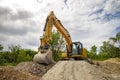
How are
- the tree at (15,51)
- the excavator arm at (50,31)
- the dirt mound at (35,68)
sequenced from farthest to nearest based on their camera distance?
the tree at (15,51) → the excavator arm at (50,31) → the dirt mound at (35,68)

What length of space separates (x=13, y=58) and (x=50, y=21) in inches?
1095

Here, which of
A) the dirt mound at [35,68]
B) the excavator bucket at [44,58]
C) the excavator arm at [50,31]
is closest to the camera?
the dirt mound at [35,68]

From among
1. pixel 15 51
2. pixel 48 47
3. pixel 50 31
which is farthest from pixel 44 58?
pixel 15 51

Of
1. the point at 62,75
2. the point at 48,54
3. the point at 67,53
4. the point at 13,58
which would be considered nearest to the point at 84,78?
the point at 62,75

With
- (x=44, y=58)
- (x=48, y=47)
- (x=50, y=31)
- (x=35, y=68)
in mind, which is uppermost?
(x=50, y=31)

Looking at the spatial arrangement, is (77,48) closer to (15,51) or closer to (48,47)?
(48,47)

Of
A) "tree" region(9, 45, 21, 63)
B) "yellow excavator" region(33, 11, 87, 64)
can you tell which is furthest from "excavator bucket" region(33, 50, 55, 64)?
"tree" region(9, 45, 21, 63)

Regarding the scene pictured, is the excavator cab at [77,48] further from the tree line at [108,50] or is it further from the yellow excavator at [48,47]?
the tree line at [108,50]

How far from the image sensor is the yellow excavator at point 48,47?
2114 centimetres

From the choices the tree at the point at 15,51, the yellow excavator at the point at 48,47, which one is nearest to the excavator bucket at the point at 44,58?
the yellow excavator at the point at 48,47

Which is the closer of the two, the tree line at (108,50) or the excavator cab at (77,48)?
the excavator cab at (77,48)

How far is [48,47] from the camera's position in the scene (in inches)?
843

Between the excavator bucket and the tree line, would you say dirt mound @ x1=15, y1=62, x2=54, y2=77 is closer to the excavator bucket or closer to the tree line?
the excavator bucket

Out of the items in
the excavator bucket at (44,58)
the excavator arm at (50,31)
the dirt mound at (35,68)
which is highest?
the excavator arm at (50,31)
